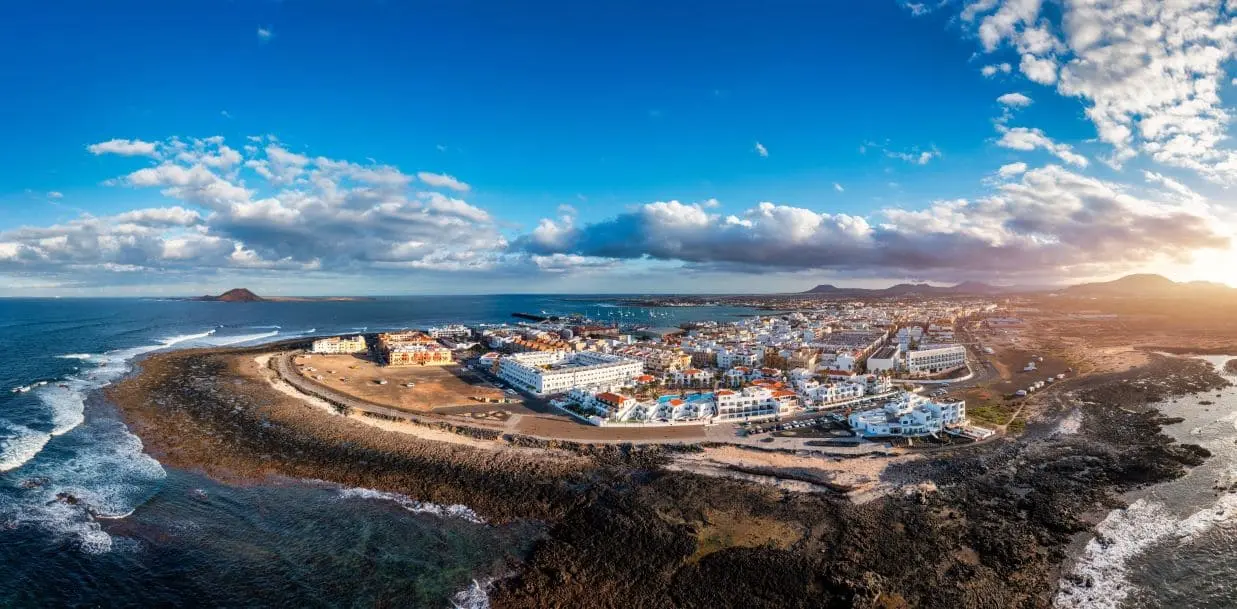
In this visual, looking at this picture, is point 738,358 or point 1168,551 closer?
point 1168,551

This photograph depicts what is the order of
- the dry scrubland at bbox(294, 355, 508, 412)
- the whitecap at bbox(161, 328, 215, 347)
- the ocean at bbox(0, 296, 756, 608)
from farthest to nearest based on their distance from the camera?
the whitecap at bbox(161, 328, 215, 347)
the dry scrubland at bbox(294, 355, 508, 412)
the ocean at bbox(0, 296, 756, 608)

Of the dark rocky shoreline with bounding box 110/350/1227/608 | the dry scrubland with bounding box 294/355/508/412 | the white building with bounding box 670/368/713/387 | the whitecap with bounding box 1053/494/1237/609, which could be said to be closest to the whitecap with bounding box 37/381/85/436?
the dark rocky shoreline with bounding box 110/350/1227/608

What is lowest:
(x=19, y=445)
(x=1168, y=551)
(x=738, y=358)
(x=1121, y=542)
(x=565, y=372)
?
(x=1168, y=551)

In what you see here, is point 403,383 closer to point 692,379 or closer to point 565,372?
point 565,372

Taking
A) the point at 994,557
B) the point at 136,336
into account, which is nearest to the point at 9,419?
the point at 994,557

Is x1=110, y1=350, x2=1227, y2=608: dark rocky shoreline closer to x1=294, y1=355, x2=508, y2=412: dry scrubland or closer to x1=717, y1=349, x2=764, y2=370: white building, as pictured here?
x1=294, y1=355, x2=508, y2=412: dry scrubland

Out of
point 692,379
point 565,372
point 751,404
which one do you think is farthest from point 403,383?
point 751,404

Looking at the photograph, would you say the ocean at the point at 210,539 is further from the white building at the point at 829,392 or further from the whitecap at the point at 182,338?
the whitecap at the point at 182,338
